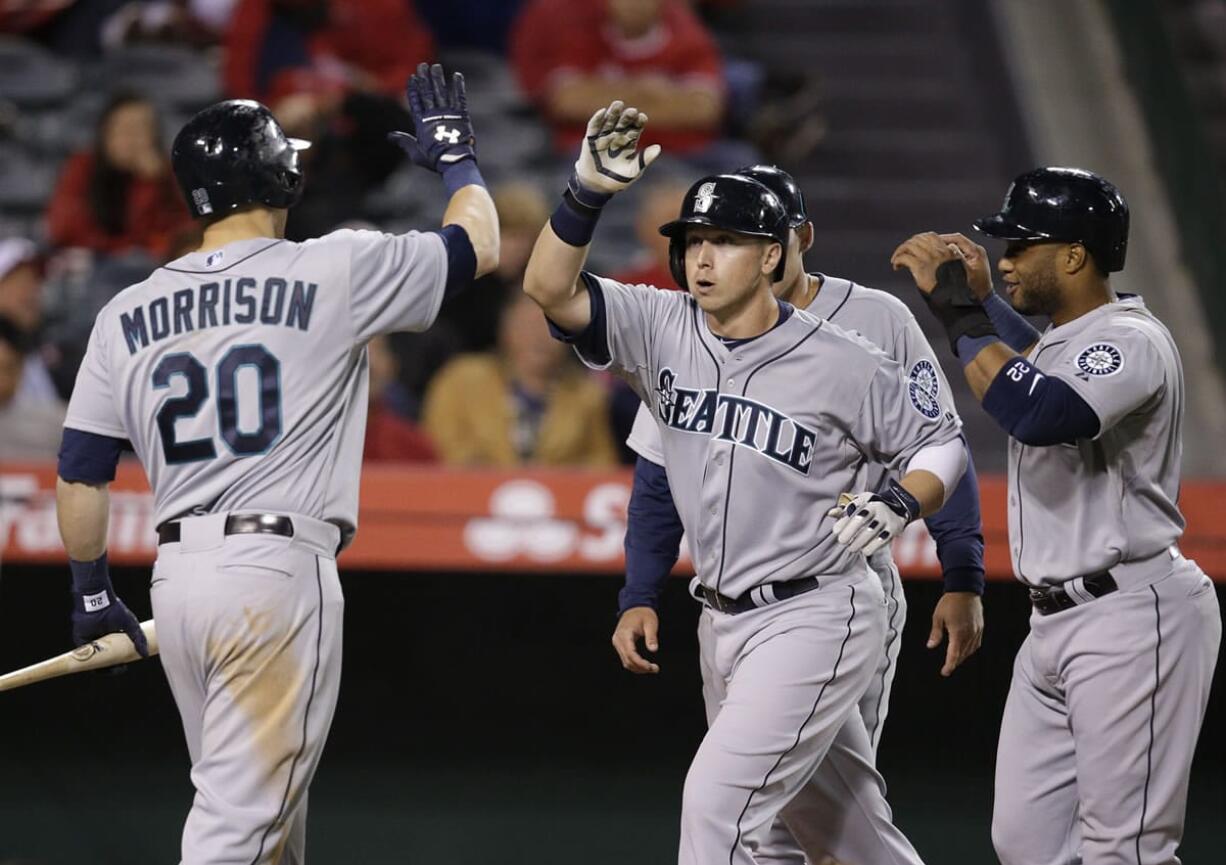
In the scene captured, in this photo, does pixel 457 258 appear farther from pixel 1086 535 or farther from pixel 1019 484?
pixel 1086 535

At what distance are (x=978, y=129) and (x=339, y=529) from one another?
4.93 metres

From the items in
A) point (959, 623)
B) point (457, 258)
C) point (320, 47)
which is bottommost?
point (959, 623)

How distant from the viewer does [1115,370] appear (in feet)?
10.3

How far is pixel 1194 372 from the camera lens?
20.2ft

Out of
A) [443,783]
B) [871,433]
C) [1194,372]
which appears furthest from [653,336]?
[1194,372]

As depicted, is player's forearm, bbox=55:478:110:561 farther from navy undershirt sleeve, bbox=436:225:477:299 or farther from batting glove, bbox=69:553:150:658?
navy undershirt sleeve, bbox=436:225:477:299

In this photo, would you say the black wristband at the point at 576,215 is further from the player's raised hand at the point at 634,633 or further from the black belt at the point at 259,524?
the player's raised hand at the point at 634,633

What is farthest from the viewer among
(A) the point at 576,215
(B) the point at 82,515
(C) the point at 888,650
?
(C) the point at 888,650

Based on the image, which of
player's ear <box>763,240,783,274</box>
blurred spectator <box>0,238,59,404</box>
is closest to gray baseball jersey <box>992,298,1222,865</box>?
player's ear <box>763,240,783,274</box>

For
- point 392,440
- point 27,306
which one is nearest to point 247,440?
point 392,440

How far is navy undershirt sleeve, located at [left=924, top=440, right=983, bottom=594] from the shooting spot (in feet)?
11.8

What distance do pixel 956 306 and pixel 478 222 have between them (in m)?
0.95

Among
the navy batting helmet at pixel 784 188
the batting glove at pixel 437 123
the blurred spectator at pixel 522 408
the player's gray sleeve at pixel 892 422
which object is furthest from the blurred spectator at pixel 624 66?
the player's gray sleeve at pixel 892 422

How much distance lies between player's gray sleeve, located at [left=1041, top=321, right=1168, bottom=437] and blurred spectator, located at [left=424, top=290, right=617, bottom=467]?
238cm
